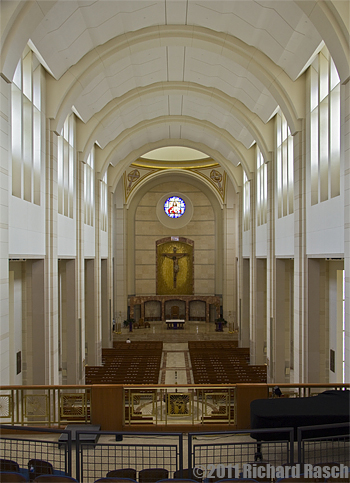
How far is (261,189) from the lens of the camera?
15836 mm

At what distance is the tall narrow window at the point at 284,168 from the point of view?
38.1 feet

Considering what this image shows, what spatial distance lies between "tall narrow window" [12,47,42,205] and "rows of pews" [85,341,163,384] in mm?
6474

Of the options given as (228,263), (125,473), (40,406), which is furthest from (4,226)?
(228,263)

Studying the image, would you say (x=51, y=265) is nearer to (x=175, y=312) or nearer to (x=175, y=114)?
(x=175, y=114)

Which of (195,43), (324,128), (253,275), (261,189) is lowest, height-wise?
(253,275)

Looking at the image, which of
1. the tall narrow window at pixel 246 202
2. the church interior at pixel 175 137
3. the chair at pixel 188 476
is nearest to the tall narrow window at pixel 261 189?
the church interior at pixel 175 137

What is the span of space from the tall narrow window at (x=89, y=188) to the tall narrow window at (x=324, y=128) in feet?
28.1

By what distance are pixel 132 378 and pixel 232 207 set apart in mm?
15824

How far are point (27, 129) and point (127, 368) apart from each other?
8.86m

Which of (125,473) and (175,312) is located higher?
(125,473)

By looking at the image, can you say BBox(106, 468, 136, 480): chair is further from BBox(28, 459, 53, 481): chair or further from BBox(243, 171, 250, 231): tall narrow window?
BBox(243, 171, 250, 231): tall narrow window

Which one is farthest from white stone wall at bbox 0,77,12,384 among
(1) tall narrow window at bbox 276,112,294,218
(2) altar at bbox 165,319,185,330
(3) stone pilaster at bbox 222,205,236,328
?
(3) stone pilaster at bbox 222,205,236,328

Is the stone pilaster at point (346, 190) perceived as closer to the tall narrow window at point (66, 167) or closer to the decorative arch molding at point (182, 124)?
the tall narrow window at point (66, 167)

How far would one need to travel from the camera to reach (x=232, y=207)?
86.5 feet
